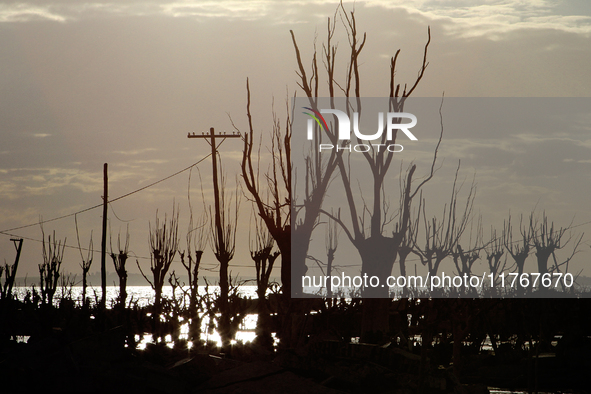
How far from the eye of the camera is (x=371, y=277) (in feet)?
50.8

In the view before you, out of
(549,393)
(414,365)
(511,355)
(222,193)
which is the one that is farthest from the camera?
(222,193)

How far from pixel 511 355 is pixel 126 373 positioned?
1057 cm

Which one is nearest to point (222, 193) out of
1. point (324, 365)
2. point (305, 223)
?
point (305, 223)

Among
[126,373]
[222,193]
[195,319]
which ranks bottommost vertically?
[195,319]

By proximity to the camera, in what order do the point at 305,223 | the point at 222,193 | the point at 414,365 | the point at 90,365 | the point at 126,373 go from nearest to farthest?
the point at 126,373
the point at 90,365
the point at 414,365
the point at 305,223
the point at 222,193

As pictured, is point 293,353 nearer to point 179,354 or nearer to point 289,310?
point 289,310

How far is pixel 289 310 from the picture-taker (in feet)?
44.9

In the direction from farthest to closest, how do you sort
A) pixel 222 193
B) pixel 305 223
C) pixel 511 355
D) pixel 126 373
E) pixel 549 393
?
pixel 222 193
pixel 511 355
pixel 305 223
pixel 549 393
pixel 126 373

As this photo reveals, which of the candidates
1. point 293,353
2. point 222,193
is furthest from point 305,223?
point 222,193

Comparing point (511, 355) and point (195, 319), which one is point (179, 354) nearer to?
point (195, 319)

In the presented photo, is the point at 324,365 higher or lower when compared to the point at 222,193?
lower

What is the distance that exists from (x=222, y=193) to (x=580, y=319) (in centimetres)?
1334

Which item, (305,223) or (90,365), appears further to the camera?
(305,223)

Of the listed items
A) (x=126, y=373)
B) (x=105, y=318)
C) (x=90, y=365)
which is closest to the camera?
(x=126, y=373)
